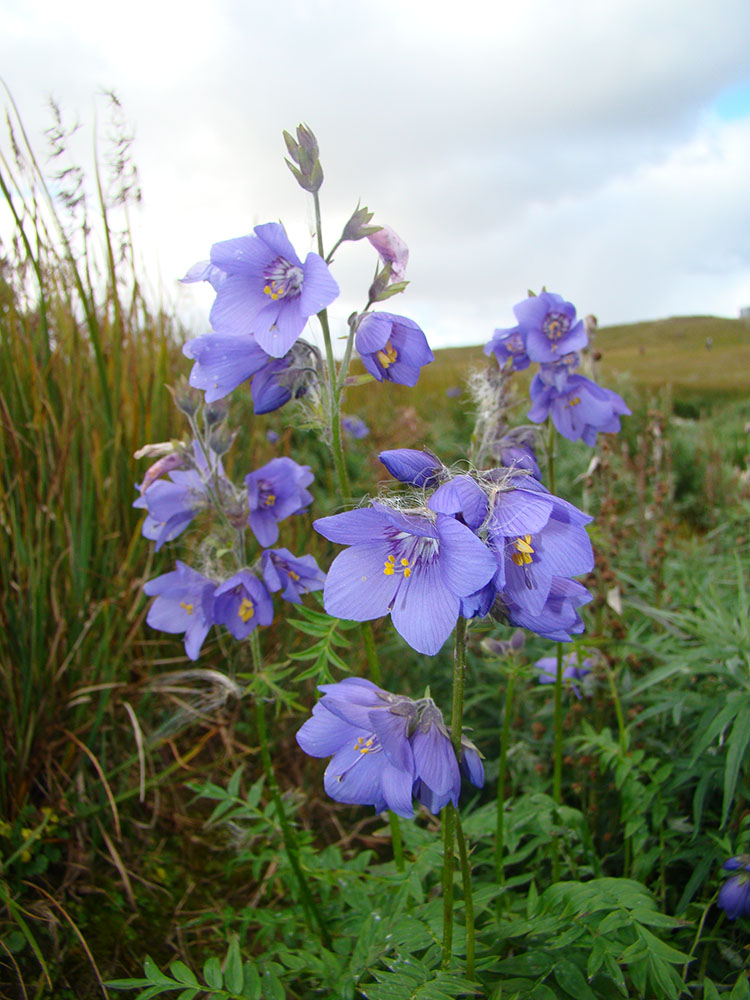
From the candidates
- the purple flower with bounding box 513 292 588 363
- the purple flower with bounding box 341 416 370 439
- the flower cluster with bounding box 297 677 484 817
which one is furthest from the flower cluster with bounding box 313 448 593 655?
the purple flower with bounding box 341 416 370 439

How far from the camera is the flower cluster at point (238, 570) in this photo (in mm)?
1813

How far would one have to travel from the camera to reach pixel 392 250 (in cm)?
163

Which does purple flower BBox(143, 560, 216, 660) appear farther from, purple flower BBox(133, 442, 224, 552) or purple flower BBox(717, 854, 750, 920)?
purple flower BBox(717, 854, 750, 920)

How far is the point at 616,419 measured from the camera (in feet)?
7.27

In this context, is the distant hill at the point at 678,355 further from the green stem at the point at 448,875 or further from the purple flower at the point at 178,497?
the green stem at the point at 448,875

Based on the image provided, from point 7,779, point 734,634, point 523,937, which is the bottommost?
point 523,937

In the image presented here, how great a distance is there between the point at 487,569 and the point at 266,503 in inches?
42.7

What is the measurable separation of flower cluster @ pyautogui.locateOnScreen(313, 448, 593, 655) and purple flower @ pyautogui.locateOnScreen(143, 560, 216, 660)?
30.5 inches

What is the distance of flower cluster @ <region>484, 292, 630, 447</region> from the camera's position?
2072 millimetres

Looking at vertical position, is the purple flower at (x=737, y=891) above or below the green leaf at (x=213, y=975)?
below

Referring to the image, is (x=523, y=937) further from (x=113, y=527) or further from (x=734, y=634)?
(x=113, y=527)

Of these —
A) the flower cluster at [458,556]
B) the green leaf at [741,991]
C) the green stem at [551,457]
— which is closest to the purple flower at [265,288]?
the flower cluster at [458,556]

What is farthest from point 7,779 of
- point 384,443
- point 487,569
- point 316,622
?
point 384,443

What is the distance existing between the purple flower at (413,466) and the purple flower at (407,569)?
8cm
